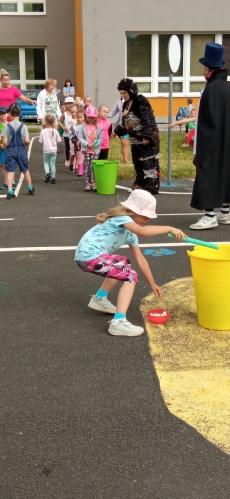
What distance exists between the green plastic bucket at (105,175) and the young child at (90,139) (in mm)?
490

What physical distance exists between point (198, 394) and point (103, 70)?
68.8 feet

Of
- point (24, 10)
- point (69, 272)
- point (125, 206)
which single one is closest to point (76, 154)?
point (69, 272)

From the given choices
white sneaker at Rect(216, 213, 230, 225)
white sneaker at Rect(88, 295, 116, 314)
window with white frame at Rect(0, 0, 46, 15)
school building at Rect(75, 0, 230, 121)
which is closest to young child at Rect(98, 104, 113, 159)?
white sneaker at Rect(216, 213, 230, 225)

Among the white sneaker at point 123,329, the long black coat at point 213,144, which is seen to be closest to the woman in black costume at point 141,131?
the long black coat at point 213,144

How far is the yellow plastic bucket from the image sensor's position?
4.26 meters

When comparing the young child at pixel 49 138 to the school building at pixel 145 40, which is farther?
the school building at pixel 145 40

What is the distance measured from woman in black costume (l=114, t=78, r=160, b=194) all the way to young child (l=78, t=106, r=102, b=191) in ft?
6.33

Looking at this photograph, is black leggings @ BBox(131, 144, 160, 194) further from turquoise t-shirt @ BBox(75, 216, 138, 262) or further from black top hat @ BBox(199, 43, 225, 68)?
turquoise t-shirt @ BBox(75, 216, 138, 262)

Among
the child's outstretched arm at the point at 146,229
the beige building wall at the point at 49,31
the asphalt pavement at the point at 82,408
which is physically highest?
the beige building wall at the point at 49,31

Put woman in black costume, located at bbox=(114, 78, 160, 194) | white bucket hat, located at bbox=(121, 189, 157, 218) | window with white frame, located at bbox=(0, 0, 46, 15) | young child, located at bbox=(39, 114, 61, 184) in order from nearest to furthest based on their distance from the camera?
white bucket hat, located at bbox=(121, 189, 157, 218), woman in black costume, located at bbox=(114, 78, 160, 194), young child, located at bbox=(39, 114, 61, 184), window with white frame, located at bbox=(0, 0, 46, 15)

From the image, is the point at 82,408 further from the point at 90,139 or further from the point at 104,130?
the point at 104,130

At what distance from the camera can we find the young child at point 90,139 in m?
11.5

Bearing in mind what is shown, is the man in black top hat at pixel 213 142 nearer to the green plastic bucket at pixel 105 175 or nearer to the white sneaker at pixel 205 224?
the white sneaker at pixel 205 224

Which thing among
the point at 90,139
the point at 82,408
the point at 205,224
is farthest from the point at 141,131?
the point at 82,408
